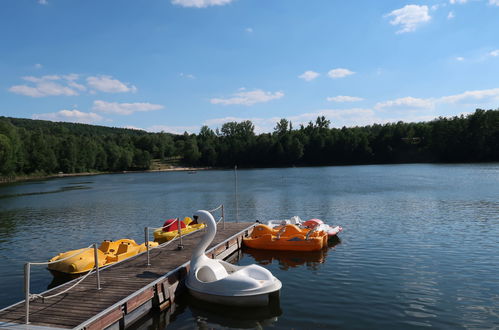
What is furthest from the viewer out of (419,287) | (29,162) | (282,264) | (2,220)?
(29,162)

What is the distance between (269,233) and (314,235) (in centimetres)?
225

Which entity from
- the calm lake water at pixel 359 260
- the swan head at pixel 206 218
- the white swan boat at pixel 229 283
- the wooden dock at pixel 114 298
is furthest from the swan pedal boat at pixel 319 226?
the white swan boat at pixel 229 283

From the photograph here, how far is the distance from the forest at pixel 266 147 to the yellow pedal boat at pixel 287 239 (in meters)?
85.3

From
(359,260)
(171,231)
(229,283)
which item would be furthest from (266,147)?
(229,283)

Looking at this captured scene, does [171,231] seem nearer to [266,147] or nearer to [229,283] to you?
[229,283]

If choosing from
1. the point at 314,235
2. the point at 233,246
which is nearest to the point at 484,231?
the point at 314,235

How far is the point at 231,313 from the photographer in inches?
416

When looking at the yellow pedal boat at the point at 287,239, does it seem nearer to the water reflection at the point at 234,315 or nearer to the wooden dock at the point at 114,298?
the wooden dock at the point at 114,298

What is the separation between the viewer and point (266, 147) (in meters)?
141

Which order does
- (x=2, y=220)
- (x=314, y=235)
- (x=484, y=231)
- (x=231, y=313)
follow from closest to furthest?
(x=231, y=313) → (x=314, y=235) → (x=484, y=231) → (x=2, y=220)

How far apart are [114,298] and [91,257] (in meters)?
5.83

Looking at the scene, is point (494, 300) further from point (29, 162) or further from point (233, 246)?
point (29, 162)

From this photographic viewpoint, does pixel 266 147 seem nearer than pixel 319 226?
No

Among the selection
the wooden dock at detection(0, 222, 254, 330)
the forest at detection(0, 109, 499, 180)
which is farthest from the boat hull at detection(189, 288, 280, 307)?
the forest at detection(0, 109, 499, 180)
